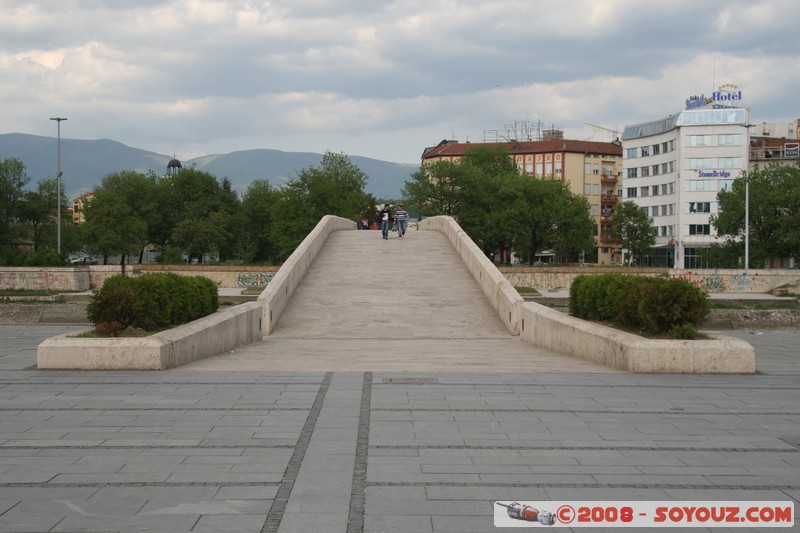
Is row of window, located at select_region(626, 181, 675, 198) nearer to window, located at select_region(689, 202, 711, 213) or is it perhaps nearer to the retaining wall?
window, located at select_region(689, 202, 711, 213)

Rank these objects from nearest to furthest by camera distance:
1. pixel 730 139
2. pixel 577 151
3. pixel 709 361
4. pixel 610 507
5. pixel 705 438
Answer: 1. pixel 610 507
2. pixel 705 438
3. pixel 709 361
4. pixel 730 139
5. pixel 577 151

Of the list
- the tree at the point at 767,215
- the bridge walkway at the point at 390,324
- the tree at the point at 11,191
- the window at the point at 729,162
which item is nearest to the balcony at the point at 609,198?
the window at the point at 729,162

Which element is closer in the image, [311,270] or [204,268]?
[311,270]

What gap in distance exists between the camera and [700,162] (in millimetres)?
87188

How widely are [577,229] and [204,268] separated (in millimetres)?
37113

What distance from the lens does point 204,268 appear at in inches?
1984

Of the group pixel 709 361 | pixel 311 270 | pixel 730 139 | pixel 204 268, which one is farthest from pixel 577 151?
pixel 709 361

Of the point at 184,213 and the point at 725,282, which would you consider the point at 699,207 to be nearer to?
the point at 725,282

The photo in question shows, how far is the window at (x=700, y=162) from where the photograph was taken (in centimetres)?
8664

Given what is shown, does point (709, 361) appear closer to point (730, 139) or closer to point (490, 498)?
point (490, 498)

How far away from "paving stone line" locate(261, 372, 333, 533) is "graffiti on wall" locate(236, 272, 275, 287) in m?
41.6

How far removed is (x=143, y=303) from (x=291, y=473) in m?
6.77

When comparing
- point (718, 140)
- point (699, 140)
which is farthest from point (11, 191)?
point (718, 140)

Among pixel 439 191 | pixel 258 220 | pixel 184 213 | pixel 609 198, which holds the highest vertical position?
pixel 609 198
